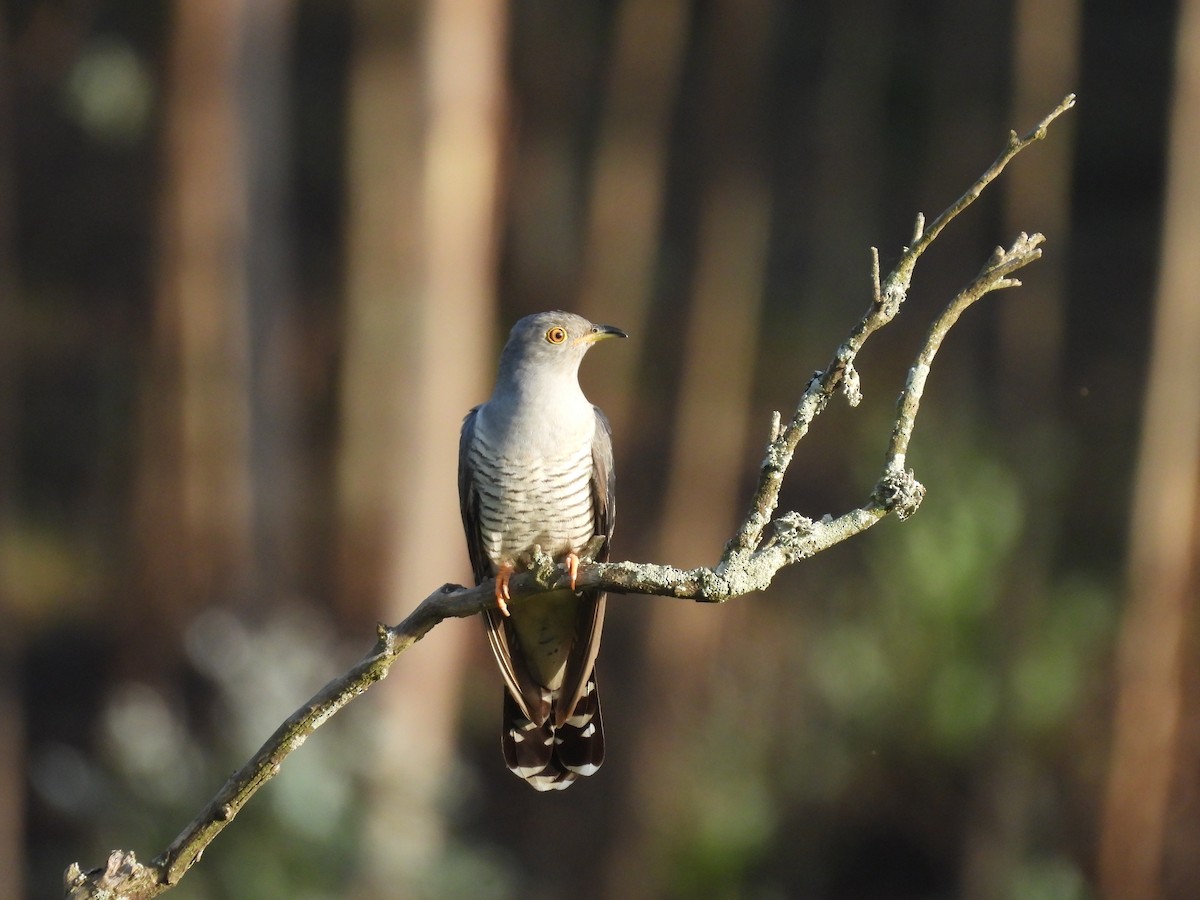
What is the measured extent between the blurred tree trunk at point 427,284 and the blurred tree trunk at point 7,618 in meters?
3.09

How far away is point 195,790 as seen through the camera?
7.30 meters

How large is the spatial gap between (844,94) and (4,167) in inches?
342

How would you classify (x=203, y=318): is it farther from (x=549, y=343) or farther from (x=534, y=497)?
(x=534, y=497)

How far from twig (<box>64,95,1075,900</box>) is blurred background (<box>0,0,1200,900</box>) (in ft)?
17.4

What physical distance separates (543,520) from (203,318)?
23.0ft

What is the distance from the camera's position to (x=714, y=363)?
46.0 ft

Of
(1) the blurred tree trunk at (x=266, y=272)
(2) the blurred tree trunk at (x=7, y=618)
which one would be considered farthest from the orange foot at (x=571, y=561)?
(2) the blurred tree trunk at (x=7, y=618)

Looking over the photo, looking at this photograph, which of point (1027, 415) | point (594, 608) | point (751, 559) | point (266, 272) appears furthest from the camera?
point (1027, 415)

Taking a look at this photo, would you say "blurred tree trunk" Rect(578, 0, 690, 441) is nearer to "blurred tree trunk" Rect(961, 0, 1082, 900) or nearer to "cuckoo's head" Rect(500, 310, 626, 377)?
"blurred tree trunk" Rect(961, 0, 1082, 900)

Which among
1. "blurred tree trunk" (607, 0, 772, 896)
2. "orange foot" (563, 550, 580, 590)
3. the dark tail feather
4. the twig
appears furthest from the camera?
"blurred tree trunk" (607, 0, 772, 896)

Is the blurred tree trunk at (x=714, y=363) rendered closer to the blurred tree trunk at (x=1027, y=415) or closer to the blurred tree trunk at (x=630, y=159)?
the blurred tree trunk at (x=630, y=159)

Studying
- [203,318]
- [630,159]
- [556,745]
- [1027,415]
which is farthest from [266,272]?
[556,745]

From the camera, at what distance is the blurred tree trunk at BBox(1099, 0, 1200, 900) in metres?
8.48

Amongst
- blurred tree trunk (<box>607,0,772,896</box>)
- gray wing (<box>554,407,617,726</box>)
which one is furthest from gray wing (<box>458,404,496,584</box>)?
blurred tree trunk (<box>607,0,772,896</box>)
